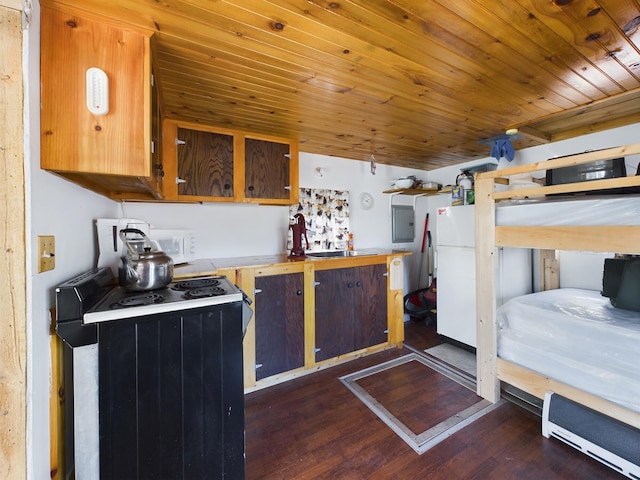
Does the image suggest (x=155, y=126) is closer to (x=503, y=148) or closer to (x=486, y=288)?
(x=486, y=288)

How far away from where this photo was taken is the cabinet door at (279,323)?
6.88ft

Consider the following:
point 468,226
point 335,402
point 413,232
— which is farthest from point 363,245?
point 335,402

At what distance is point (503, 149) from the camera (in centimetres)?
268

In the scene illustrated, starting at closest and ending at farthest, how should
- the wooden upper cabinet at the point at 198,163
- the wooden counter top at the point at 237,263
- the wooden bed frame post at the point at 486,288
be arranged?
the wooden counter top at the point at 237,263 < the wooden bed frame post at the point at 486,288 < the wooden upper cabinet at the point at 198,163

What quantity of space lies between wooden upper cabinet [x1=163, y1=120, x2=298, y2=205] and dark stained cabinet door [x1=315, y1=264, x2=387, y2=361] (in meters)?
0.87

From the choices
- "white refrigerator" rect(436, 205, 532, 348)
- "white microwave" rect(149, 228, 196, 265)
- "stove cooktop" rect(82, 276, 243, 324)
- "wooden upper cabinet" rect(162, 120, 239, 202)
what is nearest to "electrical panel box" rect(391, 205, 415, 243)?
"white refrigerator" rect(436, 205, 532, 348)

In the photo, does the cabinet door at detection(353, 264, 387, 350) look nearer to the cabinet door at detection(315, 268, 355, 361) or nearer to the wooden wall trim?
the cabinet door at detection(315, 268, 355, 361)

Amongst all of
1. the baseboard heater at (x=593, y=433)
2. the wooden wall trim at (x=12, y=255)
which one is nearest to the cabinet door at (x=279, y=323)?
the wooden wall trim at (x=12, y=255)

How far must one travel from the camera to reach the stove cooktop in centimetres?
103

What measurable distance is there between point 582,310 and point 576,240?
1.91 feet

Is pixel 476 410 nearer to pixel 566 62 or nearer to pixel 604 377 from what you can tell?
pixel 604 377

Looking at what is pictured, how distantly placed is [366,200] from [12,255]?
3.09 meters

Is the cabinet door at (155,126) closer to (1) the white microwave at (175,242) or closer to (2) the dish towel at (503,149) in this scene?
(1) the white microwave at (175,242)

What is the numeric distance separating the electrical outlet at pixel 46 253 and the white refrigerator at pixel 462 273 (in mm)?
2899
